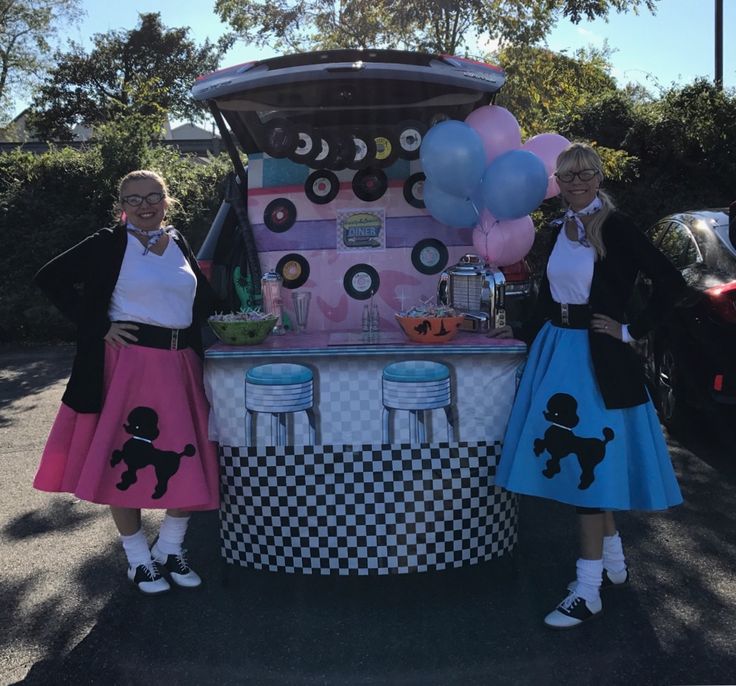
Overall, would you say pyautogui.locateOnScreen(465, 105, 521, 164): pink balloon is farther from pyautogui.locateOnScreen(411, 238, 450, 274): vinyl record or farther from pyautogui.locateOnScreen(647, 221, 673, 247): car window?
pyautogui.locateOnScreen(647, 221, 673, 247): car window

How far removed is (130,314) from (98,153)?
34.2 ft

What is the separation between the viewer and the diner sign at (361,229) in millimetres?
3857

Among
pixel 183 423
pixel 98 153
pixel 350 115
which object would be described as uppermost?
pixel 98 153

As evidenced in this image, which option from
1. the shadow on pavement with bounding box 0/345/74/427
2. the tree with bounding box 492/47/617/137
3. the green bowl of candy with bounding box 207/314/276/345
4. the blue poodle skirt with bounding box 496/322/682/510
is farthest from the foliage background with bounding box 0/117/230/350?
the blue poodle skirt with bounding box 496/322/682/510

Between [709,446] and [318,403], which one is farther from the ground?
[318,403]

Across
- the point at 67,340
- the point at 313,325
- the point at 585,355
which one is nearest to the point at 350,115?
the point at 313,325

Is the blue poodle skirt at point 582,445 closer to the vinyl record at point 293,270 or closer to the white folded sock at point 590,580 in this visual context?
the white folded sock at point 590,580

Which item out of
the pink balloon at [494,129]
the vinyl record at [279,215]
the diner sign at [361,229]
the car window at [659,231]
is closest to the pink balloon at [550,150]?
the pink balloon at [494,129]

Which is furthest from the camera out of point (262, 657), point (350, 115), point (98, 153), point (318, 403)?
point (98, 153)

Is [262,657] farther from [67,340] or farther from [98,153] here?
[98,153]

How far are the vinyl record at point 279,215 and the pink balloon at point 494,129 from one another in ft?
3.55

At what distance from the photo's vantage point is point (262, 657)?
2.66 meters

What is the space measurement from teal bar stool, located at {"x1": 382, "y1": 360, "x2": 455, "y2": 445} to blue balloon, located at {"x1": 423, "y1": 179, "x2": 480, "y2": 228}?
92cm

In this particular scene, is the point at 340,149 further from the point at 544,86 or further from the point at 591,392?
the point at 544,86
